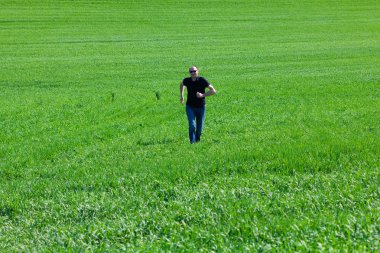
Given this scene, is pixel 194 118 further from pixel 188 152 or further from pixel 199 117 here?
pixel 188 152

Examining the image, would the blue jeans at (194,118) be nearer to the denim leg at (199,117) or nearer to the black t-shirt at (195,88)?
the denim leg at (199,117)

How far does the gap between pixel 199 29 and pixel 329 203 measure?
42092 millimetres

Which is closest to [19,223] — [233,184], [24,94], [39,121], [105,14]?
[233,184]

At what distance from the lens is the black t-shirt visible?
39.3ft

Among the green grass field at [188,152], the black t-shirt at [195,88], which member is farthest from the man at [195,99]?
the green grass field at [188,152]

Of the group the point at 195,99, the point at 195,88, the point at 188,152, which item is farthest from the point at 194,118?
the point at 188,152

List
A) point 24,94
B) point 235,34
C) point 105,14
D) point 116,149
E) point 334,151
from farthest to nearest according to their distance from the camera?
point 105,14, point 235,34, point 24,94, point 116,149, point 334,151

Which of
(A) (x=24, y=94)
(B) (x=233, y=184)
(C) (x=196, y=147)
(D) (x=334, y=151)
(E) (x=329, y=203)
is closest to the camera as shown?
(E) (x=329, y=203)

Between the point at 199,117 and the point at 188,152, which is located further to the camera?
the point at 199,117

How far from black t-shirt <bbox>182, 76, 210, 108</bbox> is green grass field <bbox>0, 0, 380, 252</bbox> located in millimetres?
993

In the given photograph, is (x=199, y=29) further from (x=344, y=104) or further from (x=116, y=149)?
(x=116, y=149)

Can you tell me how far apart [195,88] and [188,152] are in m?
1.90

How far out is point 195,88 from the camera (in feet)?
39.5

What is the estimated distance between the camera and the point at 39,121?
16.2 m
